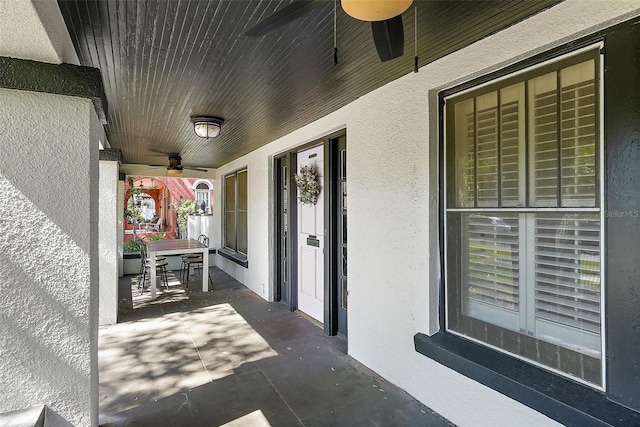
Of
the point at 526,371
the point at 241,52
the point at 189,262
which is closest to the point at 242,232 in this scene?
the point at 189,262

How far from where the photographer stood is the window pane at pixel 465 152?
7.46ft

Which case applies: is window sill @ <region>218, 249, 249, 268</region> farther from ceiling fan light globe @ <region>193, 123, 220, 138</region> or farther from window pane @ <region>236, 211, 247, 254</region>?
ceiling fan light globe @ <region>193, 123, 220, 138</region>

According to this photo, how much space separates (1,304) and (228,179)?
6.41m

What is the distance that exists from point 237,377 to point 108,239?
2612mm

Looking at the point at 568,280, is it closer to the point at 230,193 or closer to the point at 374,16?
the point at 374,16

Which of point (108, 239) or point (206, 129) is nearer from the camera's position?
point (206, 129)

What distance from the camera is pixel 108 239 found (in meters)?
4.29

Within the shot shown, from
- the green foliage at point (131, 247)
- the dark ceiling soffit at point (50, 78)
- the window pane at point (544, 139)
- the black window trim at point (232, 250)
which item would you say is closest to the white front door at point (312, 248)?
the black window trim at point (232, 250)

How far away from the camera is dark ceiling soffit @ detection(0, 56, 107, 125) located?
1558mm

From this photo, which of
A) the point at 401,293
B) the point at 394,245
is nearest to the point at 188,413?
the point at 401,293

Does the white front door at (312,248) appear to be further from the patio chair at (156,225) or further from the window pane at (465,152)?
the patio chair at (156,225)

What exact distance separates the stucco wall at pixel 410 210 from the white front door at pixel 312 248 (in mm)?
863

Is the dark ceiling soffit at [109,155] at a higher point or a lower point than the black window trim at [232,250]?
higher

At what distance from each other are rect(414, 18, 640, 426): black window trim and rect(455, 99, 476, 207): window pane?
11 centimetres
